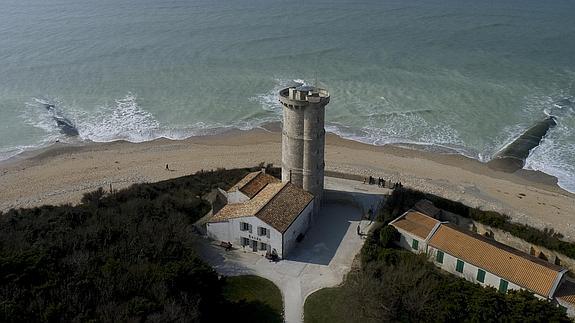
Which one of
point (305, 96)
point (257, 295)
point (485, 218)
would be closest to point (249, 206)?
point (257, 295)

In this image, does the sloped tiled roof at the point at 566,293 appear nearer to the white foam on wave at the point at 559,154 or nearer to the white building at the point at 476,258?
the white building at the point at 476,258

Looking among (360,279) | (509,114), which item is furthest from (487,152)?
(360,279)

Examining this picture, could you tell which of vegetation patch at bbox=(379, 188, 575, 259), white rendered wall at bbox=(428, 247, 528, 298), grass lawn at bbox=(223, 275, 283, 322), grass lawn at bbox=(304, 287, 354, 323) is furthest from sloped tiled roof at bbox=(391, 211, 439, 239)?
grass lawn at bbox=(223, 275, 283, 322)

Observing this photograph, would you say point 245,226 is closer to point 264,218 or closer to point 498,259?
point 264,218

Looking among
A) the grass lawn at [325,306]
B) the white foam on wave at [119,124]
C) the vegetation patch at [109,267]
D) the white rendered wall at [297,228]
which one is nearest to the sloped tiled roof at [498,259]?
the grass lawn at [325,306]

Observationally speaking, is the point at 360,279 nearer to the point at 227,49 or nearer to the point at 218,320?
the point at 218,320

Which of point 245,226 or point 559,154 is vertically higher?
point 245,226
